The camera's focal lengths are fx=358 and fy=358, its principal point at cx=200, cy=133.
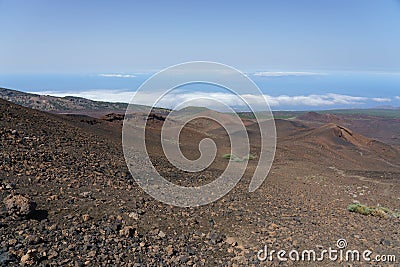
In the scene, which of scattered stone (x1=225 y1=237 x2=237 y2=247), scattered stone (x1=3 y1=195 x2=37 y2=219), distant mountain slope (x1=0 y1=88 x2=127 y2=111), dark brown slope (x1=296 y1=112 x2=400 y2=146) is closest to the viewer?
scattered stone (x1=3 y1=195 x2=37 y2=219)

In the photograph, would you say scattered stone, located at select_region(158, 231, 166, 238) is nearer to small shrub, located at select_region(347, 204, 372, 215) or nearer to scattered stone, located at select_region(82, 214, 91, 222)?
scattered stone, located at select_region(82, 214, 91, 222)

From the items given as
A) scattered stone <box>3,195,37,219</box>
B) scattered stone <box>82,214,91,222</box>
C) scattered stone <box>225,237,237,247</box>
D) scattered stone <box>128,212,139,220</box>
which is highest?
scattered stone <box>3,195,37,219</box>

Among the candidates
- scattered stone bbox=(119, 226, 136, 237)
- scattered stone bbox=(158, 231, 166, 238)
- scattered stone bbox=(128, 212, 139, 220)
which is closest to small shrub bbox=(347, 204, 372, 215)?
scattered stone bbox=(158, 231, 166, 238)

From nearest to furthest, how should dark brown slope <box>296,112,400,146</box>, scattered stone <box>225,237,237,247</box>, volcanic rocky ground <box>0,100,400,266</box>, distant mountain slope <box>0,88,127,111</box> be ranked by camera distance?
volcanic rocky ground <box>0,100,400,266</box> < scattered stone <box>225,237,237,247</box> < distant mountain slope <box>0,88,127,111</box> < dark brown slope <box>296,112,400,146</box>

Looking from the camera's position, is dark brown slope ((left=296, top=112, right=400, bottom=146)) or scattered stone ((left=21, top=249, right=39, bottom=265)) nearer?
scattered stone ((left=21, top=249, right=39, bottom=265))

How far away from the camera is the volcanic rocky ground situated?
332 cm

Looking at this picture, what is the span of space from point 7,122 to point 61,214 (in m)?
3.94

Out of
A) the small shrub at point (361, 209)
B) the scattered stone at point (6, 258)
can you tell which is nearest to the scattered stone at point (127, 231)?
the scattered stone at point (6, 258)

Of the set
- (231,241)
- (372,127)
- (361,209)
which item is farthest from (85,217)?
(372,127)

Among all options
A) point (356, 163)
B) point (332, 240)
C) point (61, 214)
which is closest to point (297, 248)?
point (332, 240)

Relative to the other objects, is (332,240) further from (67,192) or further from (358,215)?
(67,192)

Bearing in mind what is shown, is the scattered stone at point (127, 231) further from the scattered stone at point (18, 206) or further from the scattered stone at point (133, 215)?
the scattered stone at point (18, 206)

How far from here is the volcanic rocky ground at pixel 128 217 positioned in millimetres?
3320

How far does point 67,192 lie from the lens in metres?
4.44
